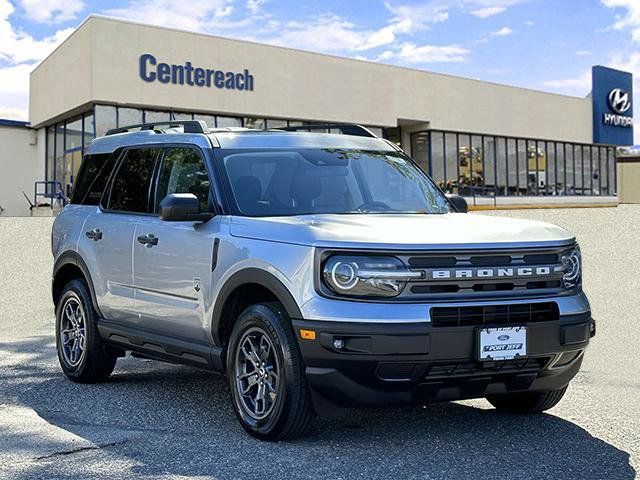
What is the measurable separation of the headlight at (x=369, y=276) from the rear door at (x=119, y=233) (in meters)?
2.35

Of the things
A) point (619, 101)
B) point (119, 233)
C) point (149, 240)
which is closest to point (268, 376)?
point (149, 240)

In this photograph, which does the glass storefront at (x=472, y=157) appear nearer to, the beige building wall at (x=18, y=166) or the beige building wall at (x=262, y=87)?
the beige building wall at (x=262, y=87)

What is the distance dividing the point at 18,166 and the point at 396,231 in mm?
33817

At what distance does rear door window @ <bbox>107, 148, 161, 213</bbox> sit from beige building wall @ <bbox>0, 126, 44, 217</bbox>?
29718 millimetres

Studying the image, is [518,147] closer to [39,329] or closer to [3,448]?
[39,329]

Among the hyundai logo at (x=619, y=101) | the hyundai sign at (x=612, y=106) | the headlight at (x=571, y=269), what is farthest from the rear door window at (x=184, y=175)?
the hyundai logo at (x=619, y=101)

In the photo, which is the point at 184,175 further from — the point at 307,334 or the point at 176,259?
the point at 307,334

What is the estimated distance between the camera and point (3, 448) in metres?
5.37

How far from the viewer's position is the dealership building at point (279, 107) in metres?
30.1

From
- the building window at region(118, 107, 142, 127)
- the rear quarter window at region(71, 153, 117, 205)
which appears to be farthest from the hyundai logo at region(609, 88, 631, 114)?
the rear quarter window at region(71, 153, 117, 205)

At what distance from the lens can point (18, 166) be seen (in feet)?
Answer: 120

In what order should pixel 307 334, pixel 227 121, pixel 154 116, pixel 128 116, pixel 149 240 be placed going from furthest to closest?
pixel 227 121, pixel 154 116, pixel 128 116, pixel 149 240, pixel 307 334

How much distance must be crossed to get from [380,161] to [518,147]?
41567 mm

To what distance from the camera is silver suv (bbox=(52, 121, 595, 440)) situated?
501 centimetres
